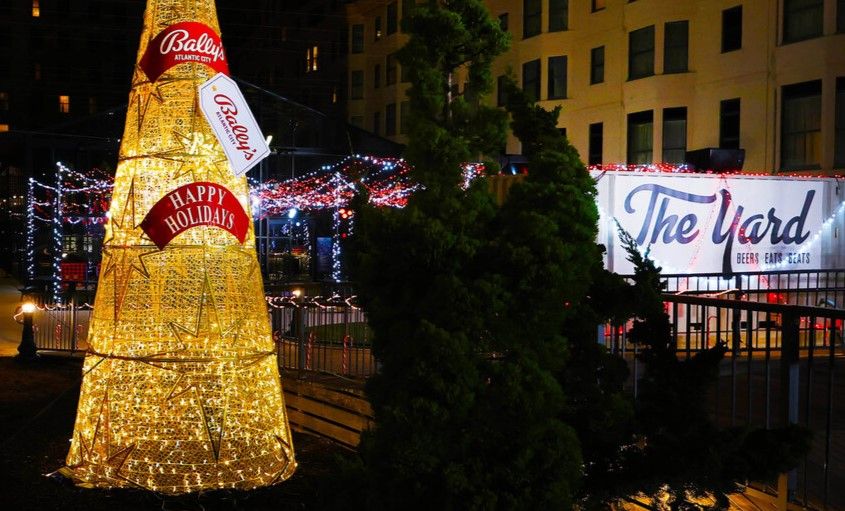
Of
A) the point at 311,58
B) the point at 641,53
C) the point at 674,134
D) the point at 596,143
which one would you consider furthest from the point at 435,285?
the point at 311,58

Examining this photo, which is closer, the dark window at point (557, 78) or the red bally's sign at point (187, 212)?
the red bally's sign at point (187, 212)

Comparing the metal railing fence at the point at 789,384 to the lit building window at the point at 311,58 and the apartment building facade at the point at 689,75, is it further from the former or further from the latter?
the lit building window at the point at 311,58

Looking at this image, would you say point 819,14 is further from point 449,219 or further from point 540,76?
point 449,219

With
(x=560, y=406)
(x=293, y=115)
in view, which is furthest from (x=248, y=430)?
(x=293, y=115)

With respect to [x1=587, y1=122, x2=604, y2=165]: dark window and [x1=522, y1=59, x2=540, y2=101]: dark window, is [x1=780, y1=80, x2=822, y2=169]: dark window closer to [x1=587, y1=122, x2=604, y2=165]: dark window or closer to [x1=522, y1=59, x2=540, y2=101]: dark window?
[x1=587, y1=122, x2=604, y2=165]: dark window

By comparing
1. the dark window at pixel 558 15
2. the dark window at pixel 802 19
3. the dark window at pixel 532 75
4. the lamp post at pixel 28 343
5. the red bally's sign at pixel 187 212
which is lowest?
A: the lamp post at pixel 28 343

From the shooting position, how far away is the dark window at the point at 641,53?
30.1 meters

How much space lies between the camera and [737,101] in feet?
87.2

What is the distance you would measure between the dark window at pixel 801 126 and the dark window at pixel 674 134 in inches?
167

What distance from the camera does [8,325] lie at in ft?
72.3

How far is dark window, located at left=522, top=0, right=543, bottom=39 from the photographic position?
35.8 meters

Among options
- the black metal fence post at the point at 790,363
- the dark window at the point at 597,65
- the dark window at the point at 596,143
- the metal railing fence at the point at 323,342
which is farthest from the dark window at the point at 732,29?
the black metal fence post at the point at 790,363

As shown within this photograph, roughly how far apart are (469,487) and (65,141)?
1144 inches

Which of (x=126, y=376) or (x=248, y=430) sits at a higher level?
(x=126, y=376)
